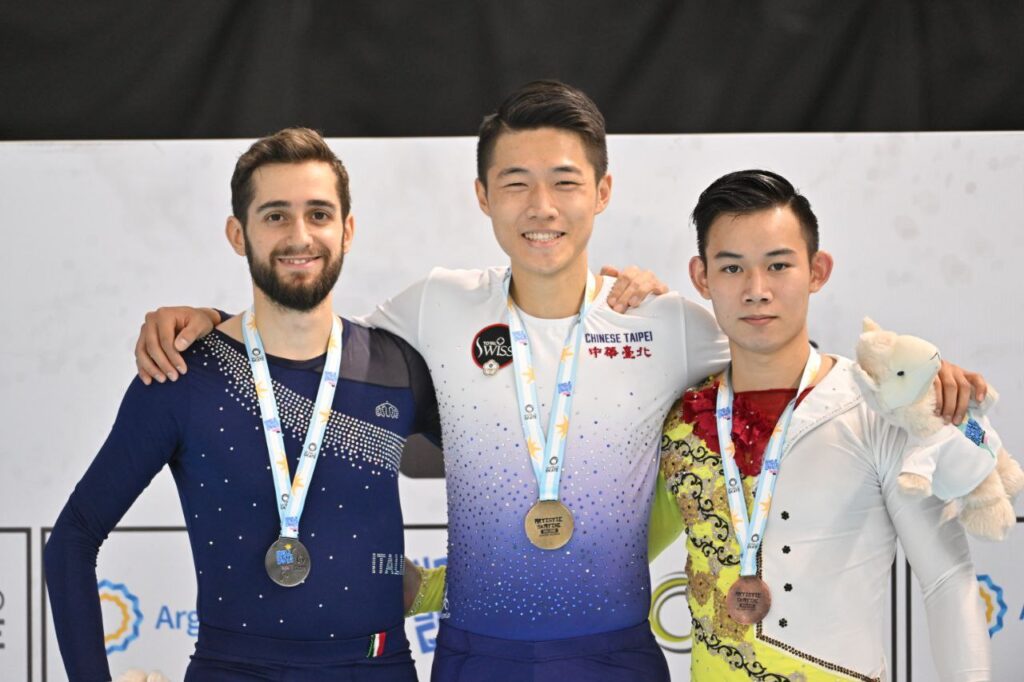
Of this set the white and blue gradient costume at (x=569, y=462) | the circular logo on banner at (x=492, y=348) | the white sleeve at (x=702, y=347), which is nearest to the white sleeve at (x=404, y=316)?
the white and blue gradient costume at (x=569, y=462)

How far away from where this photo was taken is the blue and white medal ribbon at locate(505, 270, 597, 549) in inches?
110

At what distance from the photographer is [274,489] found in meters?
2.83

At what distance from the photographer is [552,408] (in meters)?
2.87

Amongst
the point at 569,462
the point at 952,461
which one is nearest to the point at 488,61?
the point at 569,462

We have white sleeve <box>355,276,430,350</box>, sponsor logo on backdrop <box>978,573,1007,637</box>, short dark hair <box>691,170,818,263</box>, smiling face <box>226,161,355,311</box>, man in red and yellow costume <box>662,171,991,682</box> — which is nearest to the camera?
man in red and yellow costume <box>662,171,991,682</box>

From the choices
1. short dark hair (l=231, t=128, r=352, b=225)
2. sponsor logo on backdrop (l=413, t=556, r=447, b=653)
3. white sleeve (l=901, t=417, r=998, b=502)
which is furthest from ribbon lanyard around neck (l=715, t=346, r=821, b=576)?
sponsor logo on backdrop (l=413, t=556, r=447, b=653)

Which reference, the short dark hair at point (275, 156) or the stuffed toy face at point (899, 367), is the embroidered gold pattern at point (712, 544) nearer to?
the stuffed toy face at point (899, 367)

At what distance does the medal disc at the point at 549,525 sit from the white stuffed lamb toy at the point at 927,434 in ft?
2.54

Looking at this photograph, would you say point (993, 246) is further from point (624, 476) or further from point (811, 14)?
point (624, 476)

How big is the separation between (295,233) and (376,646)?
1.05 metres

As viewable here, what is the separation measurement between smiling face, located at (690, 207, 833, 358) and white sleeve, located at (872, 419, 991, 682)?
1.10 ft

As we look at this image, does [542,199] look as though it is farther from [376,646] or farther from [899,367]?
[376,646]

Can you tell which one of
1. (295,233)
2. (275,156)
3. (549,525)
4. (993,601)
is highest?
(275,156)

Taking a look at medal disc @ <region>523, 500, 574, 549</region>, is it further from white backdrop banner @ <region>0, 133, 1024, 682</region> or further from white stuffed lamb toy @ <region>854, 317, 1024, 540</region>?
white backdrop banner @ <region>0, 133, 1024, 682</region>
